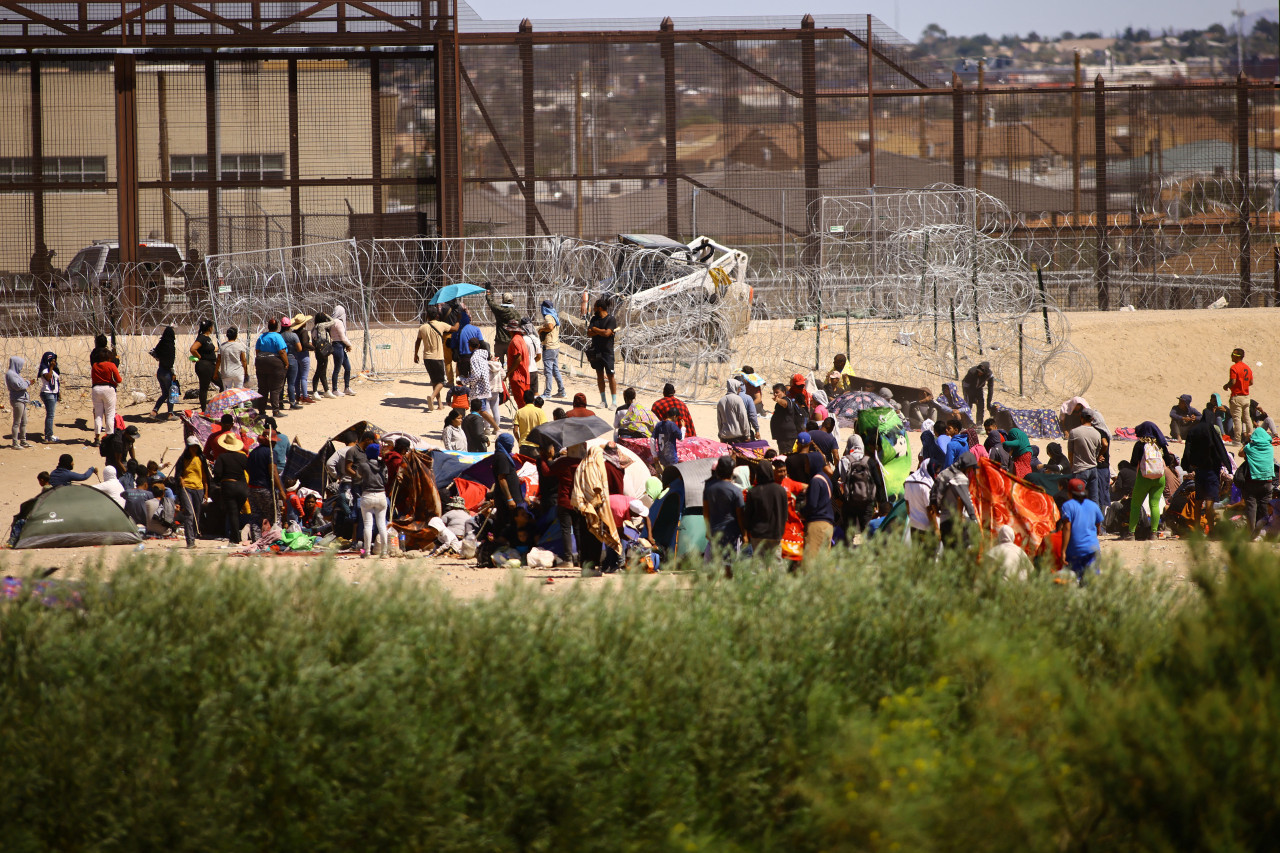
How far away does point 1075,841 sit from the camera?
4637 millimetres

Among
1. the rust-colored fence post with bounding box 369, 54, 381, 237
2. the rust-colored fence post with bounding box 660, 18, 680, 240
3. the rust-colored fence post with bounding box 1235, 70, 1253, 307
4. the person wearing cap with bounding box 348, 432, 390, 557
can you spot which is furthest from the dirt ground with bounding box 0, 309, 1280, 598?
the rust-colored fence post with bounding box 660, 18, 680, 240

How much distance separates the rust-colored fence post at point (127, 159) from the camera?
23516mm

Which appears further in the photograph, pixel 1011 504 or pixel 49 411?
pixel 49 411

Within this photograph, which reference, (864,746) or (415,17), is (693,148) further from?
(864,746)

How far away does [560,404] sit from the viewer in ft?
52.6

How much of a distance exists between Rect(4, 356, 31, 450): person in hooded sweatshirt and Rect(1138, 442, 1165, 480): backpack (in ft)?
A: 43.3

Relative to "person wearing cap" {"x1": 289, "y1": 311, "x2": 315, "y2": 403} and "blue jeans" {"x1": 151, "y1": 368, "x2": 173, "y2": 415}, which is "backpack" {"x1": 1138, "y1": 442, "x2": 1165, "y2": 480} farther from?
"blue jeans" {"x1": 151, "y1": 368, "x2": 173, "y2": 415}

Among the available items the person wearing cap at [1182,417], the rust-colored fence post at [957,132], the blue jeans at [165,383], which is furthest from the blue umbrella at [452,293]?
the rust-colored fence post at [957,132]

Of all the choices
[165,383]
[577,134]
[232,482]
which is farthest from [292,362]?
[577,134]

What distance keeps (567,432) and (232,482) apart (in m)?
3.25

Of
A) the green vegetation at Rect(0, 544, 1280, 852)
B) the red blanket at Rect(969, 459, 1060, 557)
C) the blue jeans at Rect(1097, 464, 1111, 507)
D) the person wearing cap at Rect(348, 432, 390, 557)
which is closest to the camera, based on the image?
the green vegetation at Rect(0, 544, 1280, 852)

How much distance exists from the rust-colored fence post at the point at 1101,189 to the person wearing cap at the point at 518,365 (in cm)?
1676

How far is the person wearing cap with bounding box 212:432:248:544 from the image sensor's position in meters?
11.2

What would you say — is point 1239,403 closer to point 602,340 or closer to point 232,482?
point 602,340
